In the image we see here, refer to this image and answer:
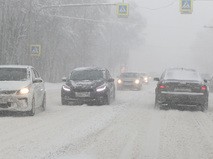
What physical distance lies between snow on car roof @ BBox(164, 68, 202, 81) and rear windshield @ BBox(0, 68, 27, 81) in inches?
202

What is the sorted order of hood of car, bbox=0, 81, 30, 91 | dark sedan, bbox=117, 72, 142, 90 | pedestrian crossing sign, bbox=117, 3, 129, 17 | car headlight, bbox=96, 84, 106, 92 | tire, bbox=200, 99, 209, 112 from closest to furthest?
hood of car, bbox=0, 81, 30, 91 < tire, bbox=200, 99, 209, 112 < car headlight, bbox=96, 84, 106, 92 < pedestrian crossing sign, bbox=117, 3, 129, 17 < dark sedan, bbox=117, 72, 142, 90

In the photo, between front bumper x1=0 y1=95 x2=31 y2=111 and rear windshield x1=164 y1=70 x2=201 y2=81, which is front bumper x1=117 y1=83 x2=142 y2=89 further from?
front bumper x1=0 y1=95 x2=31 y2=111

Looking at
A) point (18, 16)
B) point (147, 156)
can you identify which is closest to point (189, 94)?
point (147, 156)

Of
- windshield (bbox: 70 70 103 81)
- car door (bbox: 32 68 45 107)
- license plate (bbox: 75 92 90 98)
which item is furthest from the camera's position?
windshield (bbox: 70 70 103 81)

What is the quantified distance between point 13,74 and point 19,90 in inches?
60.9

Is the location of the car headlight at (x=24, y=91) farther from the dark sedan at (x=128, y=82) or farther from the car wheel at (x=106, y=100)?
the dark sedan at (x=128, y=82)

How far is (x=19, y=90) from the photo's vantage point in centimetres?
1525

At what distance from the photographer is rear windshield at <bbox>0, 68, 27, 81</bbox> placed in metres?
16.4

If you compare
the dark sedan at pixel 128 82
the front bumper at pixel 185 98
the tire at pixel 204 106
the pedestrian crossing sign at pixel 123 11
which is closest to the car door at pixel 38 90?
the front bumper at pixel 185 98

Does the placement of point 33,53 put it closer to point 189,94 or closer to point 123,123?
point 189,94

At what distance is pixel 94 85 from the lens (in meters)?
20.2

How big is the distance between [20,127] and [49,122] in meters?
1.31

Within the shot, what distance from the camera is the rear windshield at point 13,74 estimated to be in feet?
53.9

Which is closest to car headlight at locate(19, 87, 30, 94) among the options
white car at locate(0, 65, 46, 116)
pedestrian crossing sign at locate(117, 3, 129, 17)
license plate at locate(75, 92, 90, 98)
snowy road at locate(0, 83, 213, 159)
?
white car at locate(0, 65, 46, 116)
